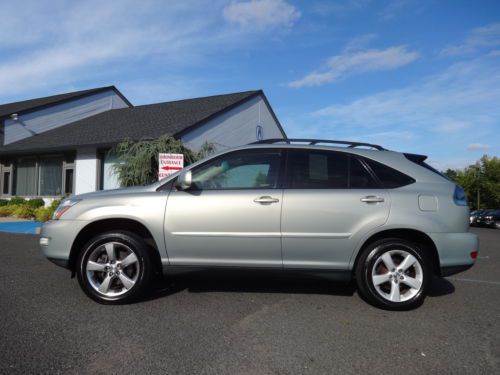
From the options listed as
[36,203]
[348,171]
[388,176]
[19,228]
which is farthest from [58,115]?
[388,176]

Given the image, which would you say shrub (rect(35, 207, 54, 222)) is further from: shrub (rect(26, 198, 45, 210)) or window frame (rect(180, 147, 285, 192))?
window frame (rect(180, 147, 285, 192))

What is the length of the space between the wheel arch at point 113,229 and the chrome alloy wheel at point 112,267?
0.69ft

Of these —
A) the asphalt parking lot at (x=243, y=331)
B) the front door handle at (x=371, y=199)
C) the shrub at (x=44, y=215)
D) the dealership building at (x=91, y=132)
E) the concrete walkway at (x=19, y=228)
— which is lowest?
the asphalt parking lot at (x=243, y=331)

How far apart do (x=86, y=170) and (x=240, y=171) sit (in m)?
14.2

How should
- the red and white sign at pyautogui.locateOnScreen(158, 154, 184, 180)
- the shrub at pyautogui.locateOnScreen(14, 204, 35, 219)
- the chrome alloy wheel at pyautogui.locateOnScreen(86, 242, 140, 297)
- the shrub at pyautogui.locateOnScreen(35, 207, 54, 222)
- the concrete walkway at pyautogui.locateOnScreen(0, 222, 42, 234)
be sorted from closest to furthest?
the chrome alloy wheel at pyautogui.locateOnScreen(86, 242, 140, 297), the red and white sign at pyautogui.locateOnScreen(158, 154, 184, 180), the concrete walkway at pyautogui.locateOnScreen(0, 222, 42, 234), the shrub at pyautogui.locateOnScreen(35, 207, 54, 222), the shrub at pyautogui.locateOnScreen(14, 204, 35, 219)

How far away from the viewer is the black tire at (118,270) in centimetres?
379

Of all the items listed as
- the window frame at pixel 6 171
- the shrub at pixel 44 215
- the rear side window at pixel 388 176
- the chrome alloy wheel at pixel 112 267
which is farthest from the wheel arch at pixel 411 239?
the window frame at pixel 6 171

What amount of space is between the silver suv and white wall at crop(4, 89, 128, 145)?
1942cm

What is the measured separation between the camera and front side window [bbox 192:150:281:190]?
3.95 meters

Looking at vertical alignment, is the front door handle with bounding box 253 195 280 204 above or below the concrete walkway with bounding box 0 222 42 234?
above

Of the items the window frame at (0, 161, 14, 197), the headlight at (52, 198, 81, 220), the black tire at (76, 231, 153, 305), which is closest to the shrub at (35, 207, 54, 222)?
the window frame at (0, 161, 14, 197)

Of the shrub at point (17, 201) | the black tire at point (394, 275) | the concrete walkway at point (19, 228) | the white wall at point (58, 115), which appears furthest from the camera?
the white wall at point (58, 115)

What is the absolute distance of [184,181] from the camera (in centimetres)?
375

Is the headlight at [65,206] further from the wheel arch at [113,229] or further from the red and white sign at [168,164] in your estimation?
the red and white sign at [168,164]
